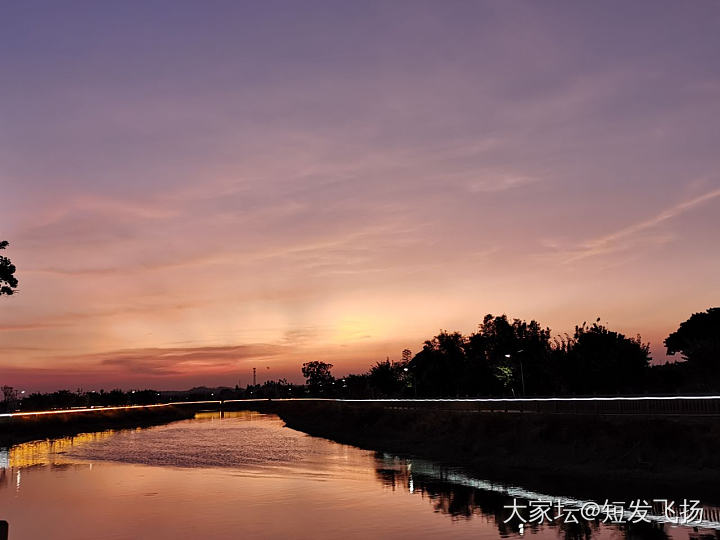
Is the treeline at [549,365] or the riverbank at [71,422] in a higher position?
the treeline at [549,365]

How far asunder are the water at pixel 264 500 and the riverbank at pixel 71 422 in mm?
36453

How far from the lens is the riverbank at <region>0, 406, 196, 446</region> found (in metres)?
104

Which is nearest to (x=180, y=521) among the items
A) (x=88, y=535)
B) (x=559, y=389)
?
(x=88, y=535)

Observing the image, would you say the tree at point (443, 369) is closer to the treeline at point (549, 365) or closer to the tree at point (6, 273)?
the treeline at point (549, 365)

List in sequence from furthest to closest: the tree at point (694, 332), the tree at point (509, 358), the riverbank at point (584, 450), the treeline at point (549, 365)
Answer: the tree at point (694, 332) < the tree at point (509, 358) < the treeline at point (549, 365) < the riverbank at point (584, 450)

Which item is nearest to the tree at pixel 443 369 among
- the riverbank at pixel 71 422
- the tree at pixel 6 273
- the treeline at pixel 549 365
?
the treeline at pixel 549 365

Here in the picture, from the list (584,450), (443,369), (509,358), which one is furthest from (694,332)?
(584,450)

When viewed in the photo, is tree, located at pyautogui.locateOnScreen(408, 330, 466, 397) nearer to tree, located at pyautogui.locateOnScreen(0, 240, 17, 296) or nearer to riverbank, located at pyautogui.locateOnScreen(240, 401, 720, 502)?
riverbank, located at pyautogui.locateOnScreen(240, 401, 720, 502)

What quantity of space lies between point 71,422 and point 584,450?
105130mm

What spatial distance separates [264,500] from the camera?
133ft

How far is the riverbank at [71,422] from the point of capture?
104 m

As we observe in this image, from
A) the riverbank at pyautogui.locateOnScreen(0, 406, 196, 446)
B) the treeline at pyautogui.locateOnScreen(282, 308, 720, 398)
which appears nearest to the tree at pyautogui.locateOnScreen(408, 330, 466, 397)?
the treeline at pyautogui.locateOnScreen(282, 308, 720, 398)

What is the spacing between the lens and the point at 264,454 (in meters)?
70.2

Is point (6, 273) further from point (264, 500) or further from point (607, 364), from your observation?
point (607, 364)
